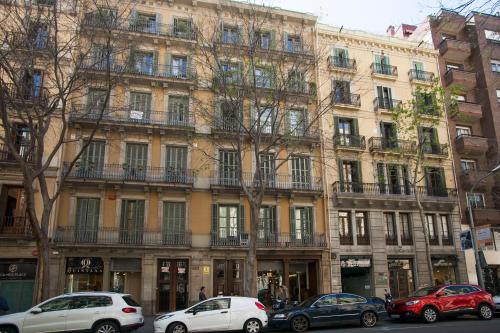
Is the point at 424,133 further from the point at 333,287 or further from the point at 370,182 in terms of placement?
the point at 333,287

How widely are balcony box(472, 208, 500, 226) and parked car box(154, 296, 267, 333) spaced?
20257mm

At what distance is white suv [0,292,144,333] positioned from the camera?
40.5ft

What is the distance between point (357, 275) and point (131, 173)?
1530 cm

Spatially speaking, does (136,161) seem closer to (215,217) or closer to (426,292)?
(215,217)

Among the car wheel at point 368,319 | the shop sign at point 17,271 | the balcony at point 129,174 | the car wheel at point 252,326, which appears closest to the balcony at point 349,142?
the balcony at point 129,174

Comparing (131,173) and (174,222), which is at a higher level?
(131,173)

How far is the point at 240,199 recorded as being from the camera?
959 inches

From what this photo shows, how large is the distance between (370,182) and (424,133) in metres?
4.84

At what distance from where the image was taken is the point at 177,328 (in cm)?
1332

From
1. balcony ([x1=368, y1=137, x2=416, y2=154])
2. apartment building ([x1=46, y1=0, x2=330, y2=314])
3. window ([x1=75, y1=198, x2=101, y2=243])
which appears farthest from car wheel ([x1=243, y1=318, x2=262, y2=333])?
balcony ([x1=368, y1=137, x2=416, y2=154])

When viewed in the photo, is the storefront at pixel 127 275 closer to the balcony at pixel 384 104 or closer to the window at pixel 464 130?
the balcony at pixel 384 104

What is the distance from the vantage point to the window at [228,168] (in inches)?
957

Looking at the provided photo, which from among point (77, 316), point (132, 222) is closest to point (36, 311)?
point (77, 316)

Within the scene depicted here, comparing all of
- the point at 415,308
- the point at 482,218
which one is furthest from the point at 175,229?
the point at 482,218
